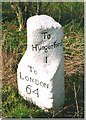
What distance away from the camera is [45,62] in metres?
4.14

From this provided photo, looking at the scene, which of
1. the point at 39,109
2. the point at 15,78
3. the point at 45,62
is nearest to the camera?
the point at 45,62

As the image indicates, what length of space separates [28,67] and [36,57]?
0.17 metres

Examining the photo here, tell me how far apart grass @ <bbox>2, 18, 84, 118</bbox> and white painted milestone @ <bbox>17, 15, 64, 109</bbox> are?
0.11 meters

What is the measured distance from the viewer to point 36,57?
13.7 ft

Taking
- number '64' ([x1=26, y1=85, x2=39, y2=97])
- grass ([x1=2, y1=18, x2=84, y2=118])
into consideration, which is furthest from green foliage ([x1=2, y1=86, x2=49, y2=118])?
number '64' ([x1=26, y1=85, x2=39, y2=97])

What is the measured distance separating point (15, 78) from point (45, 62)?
0.76 m

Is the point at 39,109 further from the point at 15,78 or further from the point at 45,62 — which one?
the point at 15,78

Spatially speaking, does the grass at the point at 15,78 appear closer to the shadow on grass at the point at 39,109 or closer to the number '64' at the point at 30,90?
the shadow on grass at the point at 39,109

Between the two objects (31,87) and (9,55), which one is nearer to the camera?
(31,87)

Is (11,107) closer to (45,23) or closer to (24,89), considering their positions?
(24,89)

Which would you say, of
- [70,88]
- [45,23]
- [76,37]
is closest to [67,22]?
[76,37]

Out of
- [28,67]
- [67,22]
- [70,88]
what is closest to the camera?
[28,67]

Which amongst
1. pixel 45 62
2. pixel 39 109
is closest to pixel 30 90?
pixel 39 109

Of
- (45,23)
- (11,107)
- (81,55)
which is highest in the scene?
(45,23)
